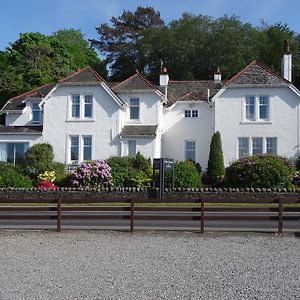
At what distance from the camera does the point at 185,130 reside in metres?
38.5

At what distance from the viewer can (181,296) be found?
7992mm

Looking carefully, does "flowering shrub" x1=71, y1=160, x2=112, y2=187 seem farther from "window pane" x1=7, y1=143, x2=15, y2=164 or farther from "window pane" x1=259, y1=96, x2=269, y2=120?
"window pane" x1=259, y1=96, x2=269, y2=120

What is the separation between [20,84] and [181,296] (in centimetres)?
5285

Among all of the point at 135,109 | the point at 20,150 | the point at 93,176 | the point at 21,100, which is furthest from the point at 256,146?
the point at 21,100

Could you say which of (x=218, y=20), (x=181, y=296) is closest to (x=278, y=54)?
(x=218, y=20)

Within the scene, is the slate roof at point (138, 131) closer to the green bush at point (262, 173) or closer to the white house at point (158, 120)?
the white house at point (158, 120)

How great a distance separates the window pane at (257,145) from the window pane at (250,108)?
5.01ft

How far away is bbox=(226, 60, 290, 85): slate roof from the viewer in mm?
36062

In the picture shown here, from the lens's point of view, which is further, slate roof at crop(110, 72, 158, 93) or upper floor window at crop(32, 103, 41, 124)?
upper floor window at crop(32, 103, 41, 124)

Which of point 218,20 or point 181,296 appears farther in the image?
point 218,20

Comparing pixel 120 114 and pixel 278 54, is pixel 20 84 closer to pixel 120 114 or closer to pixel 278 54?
pixel 120 114

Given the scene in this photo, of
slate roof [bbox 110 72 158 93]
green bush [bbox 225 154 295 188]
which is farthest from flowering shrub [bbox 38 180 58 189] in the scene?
green bush [bbox 225 154 295 188]

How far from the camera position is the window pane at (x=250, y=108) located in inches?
1433

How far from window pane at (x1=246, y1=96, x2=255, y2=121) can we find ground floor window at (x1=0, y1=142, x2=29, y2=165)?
1610 centimetres
